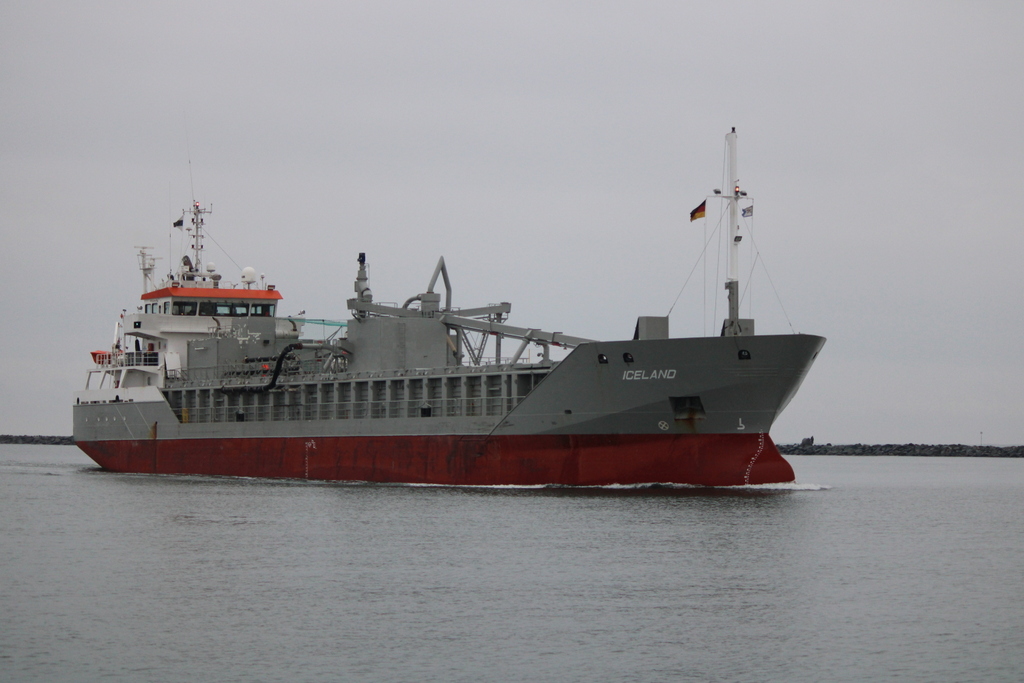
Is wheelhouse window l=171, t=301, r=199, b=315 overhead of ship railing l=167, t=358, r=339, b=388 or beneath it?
overhead

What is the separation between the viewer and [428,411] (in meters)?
35.9

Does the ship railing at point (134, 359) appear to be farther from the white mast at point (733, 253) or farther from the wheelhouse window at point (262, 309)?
the white mast at point (733, 253)

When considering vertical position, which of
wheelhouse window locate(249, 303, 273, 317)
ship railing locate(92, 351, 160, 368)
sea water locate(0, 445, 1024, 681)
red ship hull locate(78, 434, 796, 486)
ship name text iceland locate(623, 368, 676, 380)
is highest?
wheelhouse window locate(249, 303, 273, 317)

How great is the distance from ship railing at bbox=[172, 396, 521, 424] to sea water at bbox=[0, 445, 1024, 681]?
3673 millimetres

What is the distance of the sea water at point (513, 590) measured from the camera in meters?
14.6

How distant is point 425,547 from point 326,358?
779 inches

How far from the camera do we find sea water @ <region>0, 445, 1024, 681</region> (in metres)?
14.6

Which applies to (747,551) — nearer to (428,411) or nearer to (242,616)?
(242,616)

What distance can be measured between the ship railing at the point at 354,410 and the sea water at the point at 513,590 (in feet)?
12.0

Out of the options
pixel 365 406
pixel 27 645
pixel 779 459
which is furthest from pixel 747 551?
pixel 365 406

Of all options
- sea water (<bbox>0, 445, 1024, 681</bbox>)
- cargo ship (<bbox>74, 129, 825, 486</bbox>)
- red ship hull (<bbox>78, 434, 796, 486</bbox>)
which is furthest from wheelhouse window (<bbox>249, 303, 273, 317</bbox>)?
sea water (<bbox>0, 445, 1024, 681</bbox>)

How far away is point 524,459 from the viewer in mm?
32750

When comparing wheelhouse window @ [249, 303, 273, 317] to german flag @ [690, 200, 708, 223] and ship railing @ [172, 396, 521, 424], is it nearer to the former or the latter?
ship railing @ [172, 396, 521, 424]

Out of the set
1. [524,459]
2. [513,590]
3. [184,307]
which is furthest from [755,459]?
[184,307]
